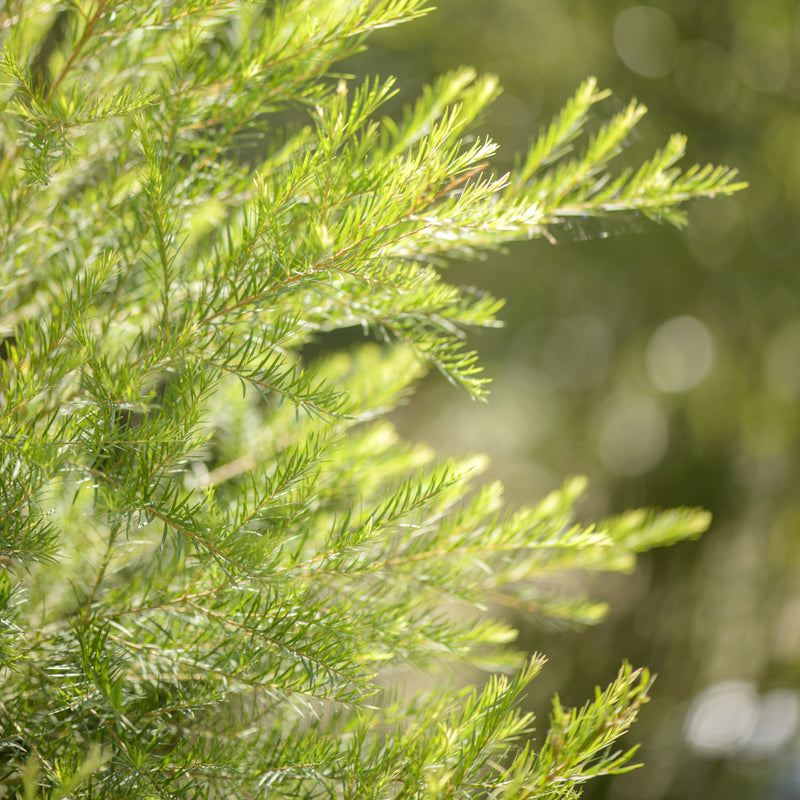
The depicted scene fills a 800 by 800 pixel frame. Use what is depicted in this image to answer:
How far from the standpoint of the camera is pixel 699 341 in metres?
1.42

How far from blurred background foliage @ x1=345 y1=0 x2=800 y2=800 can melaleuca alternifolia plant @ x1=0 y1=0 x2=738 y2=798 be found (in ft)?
2.68

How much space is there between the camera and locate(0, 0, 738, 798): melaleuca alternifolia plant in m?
0.24

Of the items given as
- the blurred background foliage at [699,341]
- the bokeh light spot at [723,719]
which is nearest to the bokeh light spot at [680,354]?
the blurred background foliage at [699,341]

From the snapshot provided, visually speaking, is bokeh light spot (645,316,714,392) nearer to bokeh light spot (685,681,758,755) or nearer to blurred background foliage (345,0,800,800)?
blurred background foliage (345,0,800,800)

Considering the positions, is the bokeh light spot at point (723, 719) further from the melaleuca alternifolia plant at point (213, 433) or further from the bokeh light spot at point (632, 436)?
the melaleuca alternifolia plant at point (213, 433)

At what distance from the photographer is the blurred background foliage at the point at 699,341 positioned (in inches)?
44.0

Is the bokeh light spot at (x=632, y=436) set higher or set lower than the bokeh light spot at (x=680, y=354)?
lower

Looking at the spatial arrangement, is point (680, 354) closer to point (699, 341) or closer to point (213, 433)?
point (699, 341)

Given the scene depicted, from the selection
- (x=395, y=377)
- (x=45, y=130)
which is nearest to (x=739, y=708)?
(x=395, y=377)

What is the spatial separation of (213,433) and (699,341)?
1351mm

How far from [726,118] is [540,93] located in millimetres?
351

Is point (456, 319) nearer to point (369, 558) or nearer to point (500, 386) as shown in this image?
point (369, 558)

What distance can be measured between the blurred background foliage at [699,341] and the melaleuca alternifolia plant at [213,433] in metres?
0.82

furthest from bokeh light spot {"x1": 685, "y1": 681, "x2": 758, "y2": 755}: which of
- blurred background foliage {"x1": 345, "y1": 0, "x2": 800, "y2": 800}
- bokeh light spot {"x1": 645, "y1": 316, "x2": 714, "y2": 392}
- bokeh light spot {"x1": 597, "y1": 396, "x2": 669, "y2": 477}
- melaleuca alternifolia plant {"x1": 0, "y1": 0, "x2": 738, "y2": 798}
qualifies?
melaleuca alternifolia plant {"x1": 0, "y1": 0, "x2": 738, "y2": 798}
